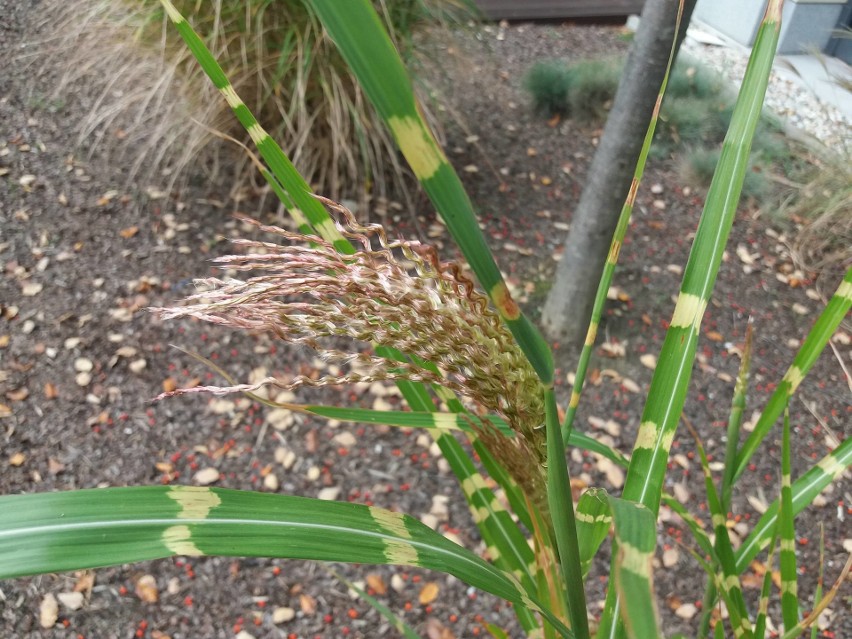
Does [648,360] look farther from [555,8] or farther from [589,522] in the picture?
[555,8]

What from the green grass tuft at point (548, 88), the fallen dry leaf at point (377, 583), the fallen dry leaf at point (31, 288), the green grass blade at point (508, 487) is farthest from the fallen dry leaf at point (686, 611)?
the green grass tuft at point (548, 88)

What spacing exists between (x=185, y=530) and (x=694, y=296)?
1.56 ft

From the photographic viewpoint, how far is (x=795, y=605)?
734 millimetres

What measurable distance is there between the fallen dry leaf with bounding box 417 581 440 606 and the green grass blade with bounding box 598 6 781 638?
93 centimetres

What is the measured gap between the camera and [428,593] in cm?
150

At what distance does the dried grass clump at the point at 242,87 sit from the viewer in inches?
86.7

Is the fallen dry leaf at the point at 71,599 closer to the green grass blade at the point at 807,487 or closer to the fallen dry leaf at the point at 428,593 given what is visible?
the fallen dry leaf at the point at 428,593

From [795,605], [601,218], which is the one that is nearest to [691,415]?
[601,218]

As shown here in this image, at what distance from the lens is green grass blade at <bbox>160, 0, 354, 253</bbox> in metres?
0.57

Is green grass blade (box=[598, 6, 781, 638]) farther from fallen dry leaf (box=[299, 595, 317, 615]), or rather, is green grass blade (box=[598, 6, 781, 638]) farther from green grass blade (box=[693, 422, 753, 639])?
fallen dry leaf (box=[299, 595, 317, 615])

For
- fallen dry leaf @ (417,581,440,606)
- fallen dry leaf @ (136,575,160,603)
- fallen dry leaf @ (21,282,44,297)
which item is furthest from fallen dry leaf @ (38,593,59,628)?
fallen dry leaf @ (21,282,44,297)

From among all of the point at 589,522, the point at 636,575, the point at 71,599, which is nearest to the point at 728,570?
the point at 589,522

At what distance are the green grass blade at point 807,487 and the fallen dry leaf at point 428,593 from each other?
0.80 m

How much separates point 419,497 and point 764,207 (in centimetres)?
200
